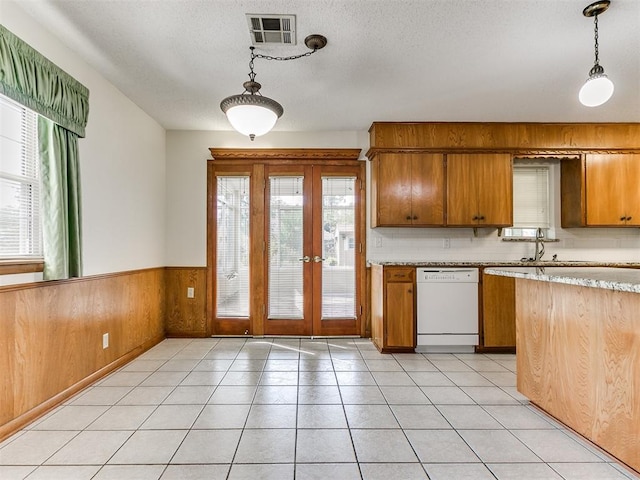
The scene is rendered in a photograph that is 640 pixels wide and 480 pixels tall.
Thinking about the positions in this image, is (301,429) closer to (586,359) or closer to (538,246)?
(586,359)

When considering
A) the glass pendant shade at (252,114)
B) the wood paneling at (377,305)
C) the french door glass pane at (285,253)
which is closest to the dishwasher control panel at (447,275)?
the wood paneling at (377,305)

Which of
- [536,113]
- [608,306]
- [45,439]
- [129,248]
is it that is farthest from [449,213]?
[45,439]

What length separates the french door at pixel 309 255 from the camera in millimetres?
4371

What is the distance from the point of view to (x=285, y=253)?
439 centimetres

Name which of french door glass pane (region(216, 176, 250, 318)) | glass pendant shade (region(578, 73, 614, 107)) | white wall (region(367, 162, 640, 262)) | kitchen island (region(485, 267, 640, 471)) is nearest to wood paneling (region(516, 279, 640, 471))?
kitchen island (region(485, 267, 640, 471))

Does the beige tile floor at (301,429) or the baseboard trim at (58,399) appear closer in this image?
the beige tile floor at (301,429)

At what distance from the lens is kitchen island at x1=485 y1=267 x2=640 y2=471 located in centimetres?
171

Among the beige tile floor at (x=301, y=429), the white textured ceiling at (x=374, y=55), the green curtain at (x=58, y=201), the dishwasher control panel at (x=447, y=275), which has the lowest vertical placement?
the beige tile floor at (x=301, y=429)

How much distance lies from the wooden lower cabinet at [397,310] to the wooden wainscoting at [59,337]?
2.48 m

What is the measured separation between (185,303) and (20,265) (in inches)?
91.3

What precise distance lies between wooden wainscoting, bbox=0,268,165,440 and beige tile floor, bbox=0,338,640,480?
4.8 inches

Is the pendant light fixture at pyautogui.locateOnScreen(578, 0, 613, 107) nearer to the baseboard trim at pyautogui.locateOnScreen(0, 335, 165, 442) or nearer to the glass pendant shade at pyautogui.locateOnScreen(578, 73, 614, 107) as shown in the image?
the glass pendant shade at pyautogui.locateOnScreen(578, 73, 614, 107)

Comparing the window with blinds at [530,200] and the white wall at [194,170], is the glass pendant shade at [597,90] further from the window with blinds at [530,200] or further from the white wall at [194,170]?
the white wall at [194,170]

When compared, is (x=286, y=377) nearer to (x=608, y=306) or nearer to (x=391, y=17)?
(x=608, y=306)
